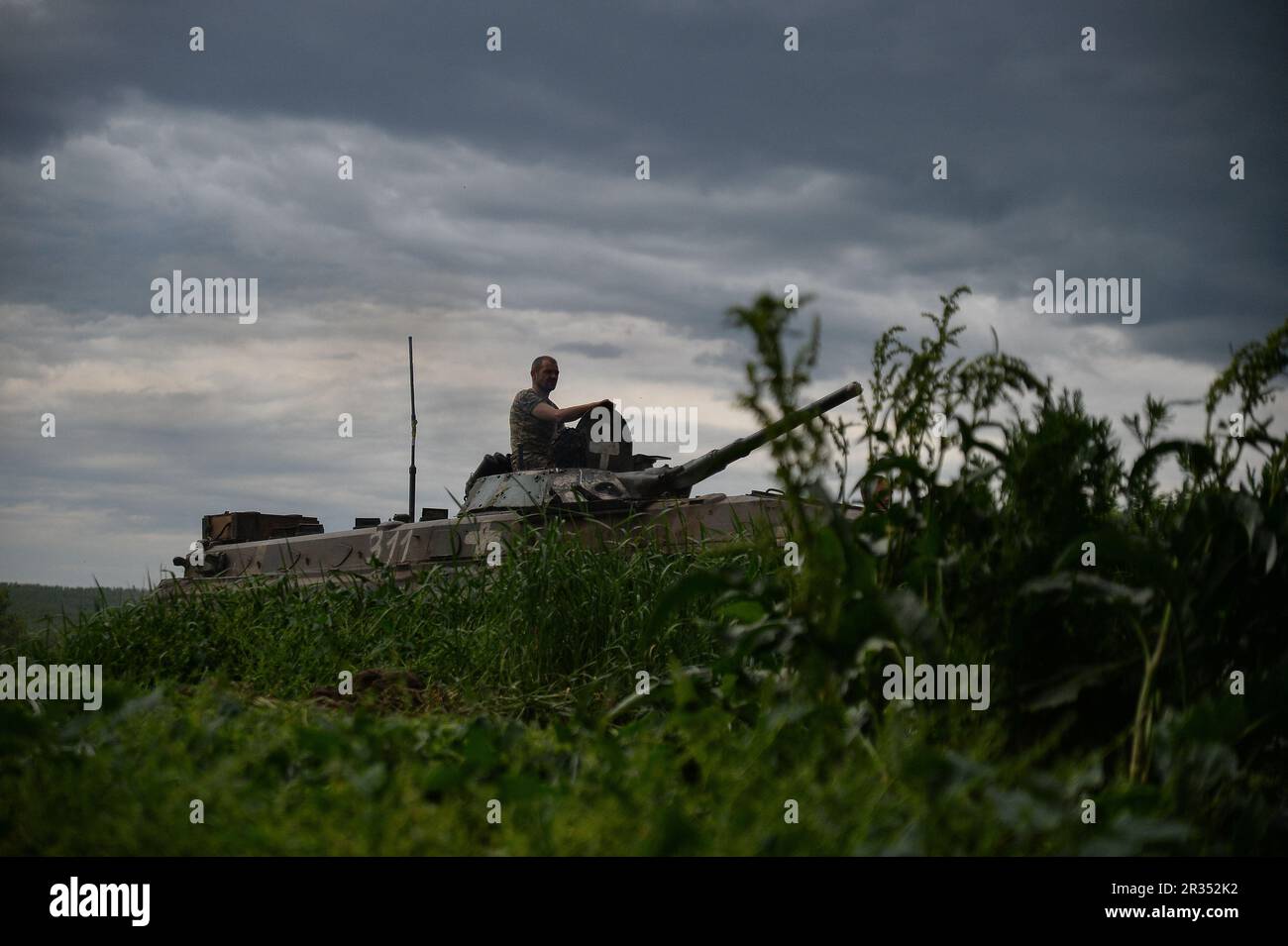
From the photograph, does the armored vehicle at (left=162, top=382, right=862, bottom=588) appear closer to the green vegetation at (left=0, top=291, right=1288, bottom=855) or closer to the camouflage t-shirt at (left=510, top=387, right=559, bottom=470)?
the camouflage t-shirt at (left=510, top=387, right=559, bottom=470)

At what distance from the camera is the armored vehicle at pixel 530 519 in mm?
8172

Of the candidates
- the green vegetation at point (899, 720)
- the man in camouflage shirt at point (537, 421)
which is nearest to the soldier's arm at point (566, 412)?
the man in camouflage shirt at point (537, 421)

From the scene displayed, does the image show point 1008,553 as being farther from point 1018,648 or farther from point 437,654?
point 437,654

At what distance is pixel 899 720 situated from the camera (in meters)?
2.63

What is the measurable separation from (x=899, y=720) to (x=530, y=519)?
6.86 m

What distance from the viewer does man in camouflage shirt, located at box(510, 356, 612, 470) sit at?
1074cm

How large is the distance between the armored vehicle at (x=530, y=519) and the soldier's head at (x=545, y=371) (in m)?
0.53

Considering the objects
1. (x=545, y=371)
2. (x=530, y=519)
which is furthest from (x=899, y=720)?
(x=545, y=371)

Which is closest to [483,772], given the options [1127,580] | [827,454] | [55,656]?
[827,454]

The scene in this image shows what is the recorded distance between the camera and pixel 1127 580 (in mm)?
3527

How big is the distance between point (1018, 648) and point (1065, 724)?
13.2 inches

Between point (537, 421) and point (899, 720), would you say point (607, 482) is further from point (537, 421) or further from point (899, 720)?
point (899, 720)

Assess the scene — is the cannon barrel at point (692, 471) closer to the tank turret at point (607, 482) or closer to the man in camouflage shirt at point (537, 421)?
the tank turret at point (607, 482)
